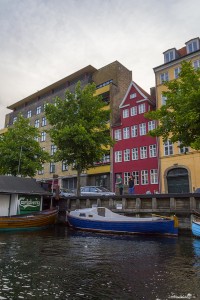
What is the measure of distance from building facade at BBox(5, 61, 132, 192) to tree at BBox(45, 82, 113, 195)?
6.69m

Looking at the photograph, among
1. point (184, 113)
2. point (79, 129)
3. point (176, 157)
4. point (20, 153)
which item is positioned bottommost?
point (176, 157)

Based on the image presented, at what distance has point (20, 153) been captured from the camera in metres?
32.8

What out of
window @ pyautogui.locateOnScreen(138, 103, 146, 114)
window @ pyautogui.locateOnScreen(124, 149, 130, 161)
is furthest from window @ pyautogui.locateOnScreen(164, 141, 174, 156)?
window @ pyautogui.locateOnScreen(138, 103, 146, 114)

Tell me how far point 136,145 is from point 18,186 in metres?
17.9

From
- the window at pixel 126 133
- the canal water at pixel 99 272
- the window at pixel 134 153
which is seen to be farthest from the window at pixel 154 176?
the canal water at pixel 99 272

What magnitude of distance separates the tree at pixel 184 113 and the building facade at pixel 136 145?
16.4m

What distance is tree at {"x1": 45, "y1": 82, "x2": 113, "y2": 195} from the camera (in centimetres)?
2661

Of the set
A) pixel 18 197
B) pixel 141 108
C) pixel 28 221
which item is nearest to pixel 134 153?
pixel 141 108

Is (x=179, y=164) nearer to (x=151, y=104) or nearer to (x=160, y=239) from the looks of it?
(x=151, y=104)

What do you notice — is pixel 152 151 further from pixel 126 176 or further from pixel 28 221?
pixel 28 221

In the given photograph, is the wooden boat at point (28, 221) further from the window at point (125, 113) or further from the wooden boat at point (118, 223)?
the window at point (125, 113)

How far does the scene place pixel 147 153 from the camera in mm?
37094

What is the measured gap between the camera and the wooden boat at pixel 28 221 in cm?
2269

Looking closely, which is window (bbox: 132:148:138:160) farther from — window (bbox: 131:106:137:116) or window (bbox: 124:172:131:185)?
window (bbox: 131:106:137:116)
